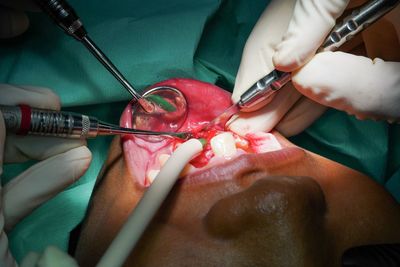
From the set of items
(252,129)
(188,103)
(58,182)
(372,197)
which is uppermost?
(58,182)

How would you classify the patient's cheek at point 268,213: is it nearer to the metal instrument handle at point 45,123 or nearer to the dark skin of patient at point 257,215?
the dark skin of patient at point 257,215

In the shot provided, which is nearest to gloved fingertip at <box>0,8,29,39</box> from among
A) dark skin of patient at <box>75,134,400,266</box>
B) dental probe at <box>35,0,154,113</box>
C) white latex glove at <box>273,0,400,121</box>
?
dental probe at <box>35,0,154,113</box>

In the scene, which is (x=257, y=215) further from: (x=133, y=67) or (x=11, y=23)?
(x=11, y=23)

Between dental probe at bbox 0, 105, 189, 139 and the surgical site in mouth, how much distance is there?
80mm

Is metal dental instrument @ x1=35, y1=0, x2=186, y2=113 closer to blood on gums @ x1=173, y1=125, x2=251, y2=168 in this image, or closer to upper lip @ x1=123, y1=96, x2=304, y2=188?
blood on gums @ x1=173, y1=125, x2=251, y2=168

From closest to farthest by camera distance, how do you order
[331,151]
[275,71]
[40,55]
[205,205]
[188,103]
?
[205,205] → [275,71] → [188,103] → [40,55] → [331,151]

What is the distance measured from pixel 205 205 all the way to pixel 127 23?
2.07ft

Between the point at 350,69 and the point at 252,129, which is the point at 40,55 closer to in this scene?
the point at 252,129

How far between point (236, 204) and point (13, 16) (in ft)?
2.54

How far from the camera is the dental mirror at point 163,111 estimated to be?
118 cm

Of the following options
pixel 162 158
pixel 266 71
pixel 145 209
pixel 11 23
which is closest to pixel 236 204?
pixel 145 209

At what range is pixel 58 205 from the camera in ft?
4.21

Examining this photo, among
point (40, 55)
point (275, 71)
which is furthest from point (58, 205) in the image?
point (275, 71)

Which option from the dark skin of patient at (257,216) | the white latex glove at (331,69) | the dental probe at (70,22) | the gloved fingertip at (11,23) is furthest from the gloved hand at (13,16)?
the white latex glove at (331,69)
